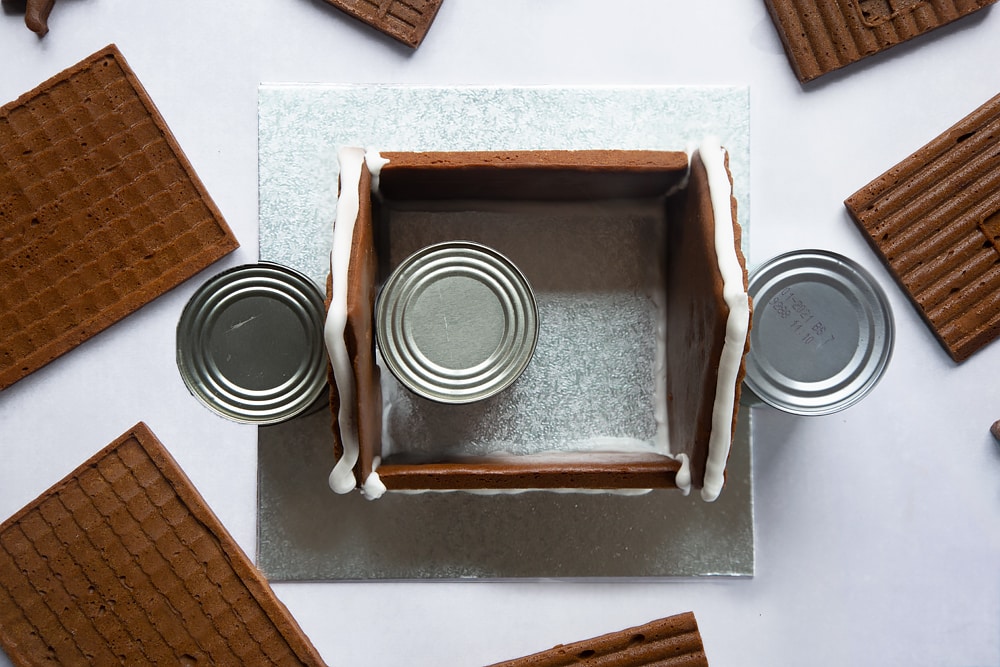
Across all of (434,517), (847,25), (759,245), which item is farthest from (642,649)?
(847,25)

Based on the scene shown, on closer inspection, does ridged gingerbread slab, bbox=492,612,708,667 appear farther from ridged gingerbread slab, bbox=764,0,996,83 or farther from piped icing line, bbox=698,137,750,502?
ridged gingerbread slab, bbox=764,0,996,83

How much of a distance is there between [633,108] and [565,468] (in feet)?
2.19

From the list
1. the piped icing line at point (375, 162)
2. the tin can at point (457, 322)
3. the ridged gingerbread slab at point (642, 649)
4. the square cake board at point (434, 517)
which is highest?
the piped icing line at point (375, 162)

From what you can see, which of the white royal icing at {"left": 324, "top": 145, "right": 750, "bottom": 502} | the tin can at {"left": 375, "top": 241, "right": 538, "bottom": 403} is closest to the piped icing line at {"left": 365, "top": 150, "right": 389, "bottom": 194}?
the white royal icing at {"left": 324, "top": 145, "right": 750, "bottom": 502}

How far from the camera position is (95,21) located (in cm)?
133

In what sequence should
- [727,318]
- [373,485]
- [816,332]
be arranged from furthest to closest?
[816,332], [373,485], [727,318]

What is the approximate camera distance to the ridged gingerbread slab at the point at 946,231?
1304 mm

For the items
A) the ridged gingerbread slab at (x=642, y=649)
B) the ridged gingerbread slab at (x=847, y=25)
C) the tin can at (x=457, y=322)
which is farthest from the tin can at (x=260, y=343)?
the ridged gingerbread slab at (x=847, y=25)

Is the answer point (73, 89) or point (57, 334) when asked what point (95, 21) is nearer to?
point (73, 89)

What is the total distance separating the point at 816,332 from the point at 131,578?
4.10 feet

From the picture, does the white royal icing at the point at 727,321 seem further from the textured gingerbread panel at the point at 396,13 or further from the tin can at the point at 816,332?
the textured gingerbread panel at the point at 396,13

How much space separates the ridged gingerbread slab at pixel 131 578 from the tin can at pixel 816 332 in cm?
94

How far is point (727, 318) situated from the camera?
88 centimetres

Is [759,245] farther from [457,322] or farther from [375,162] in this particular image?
[375,162]
